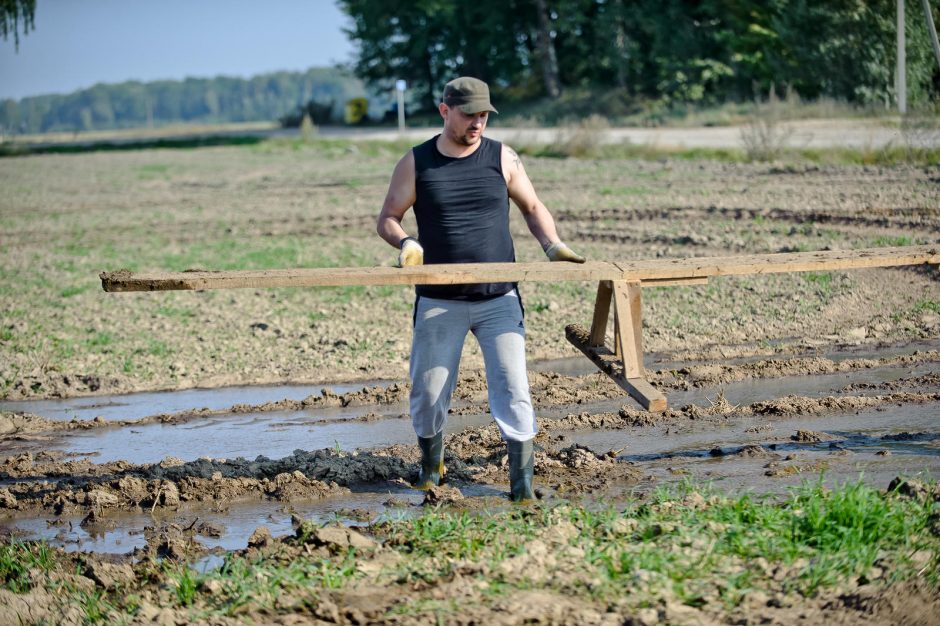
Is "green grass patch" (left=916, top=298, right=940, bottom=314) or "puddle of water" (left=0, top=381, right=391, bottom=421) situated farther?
"green grass patch" (left=916, top=298, right=940, bottom=314)

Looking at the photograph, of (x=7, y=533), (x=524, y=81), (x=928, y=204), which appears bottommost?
(x=7, y=533)

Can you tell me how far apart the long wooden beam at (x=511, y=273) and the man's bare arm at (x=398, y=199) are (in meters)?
0.19

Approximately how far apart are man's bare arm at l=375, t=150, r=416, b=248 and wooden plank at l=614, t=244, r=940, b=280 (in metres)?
1.27

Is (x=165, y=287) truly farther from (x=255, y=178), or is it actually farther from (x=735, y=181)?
(x=255, y=178)

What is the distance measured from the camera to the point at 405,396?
26.5 feet

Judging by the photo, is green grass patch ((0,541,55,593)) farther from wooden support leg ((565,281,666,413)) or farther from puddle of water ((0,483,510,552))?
wooden support leg ((565,281,666,413))

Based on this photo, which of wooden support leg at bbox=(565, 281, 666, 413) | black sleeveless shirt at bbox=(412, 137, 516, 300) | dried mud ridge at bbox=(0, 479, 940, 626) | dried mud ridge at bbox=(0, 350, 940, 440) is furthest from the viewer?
dried mud ridge at bbox=(0, 350, 940, 440)

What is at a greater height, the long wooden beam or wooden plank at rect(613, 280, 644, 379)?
the long wooden beam

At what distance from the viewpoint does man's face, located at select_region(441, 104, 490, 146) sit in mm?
5168

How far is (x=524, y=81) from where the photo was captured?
53.1 m

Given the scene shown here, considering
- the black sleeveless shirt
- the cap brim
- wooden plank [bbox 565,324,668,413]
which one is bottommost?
wooden plank [bbox 565,324,668,413]

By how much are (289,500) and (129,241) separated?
465 inches

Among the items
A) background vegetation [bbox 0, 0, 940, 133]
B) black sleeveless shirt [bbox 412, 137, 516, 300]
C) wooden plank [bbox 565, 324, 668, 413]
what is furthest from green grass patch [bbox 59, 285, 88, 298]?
background vegetation [bbox 0, 0, 940, 133]

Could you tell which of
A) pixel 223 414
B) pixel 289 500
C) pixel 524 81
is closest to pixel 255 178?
pixel 223 414
